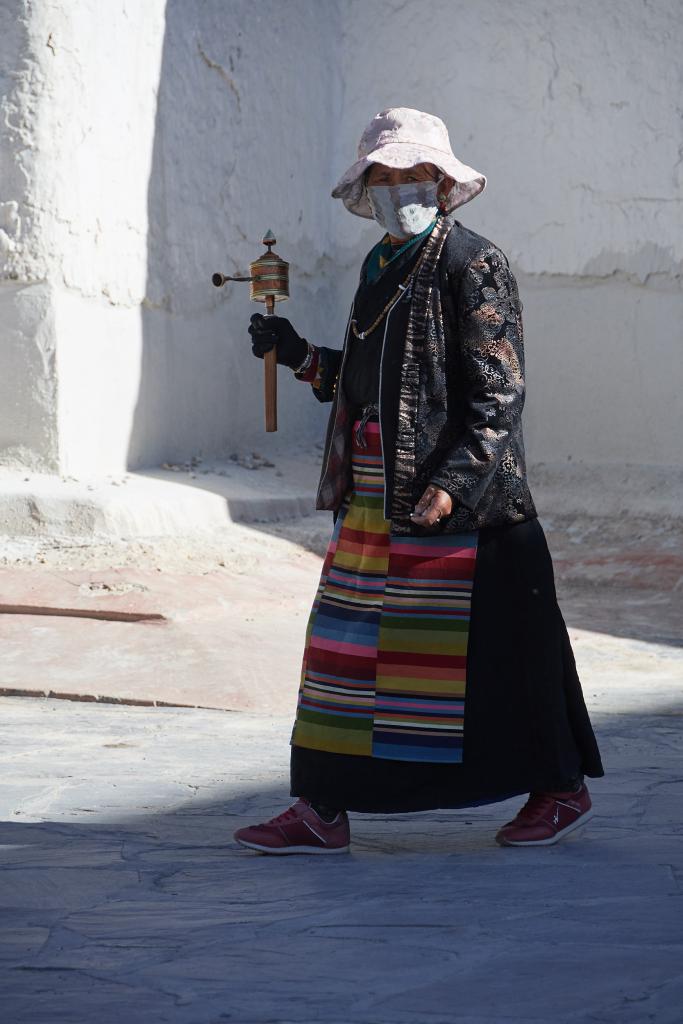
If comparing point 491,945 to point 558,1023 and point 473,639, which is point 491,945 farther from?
point 473,639

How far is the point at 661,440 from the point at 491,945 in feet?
21.9

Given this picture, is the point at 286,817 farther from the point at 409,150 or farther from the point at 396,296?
the point at 409,150

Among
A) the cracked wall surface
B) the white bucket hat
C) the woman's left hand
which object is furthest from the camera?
the cracked wall surface

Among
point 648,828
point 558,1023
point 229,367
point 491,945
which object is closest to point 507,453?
point 648,828

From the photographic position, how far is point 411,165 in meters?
2.78

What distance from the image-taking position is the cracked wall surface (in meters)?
6.81

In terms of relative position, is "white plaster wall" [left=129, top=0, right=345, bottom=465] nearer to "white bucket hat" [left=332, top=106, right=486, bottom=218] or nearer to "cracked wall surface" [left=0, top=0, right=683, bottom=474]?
"cracked wall surface" [left=0, top=0, right=683, bottom=474]

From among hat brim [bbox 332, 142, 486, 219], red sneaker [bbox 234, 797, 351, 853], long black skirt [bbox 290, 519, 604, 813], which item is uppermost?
hat brim [bbox 332, 142, 486, 219]

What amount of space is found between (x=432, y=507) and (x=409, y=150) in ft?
2.29

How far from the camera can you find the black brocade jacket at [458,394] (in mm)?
2746

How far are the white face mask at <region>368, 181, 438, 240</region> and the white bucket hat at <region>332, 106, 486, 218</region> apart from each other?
0.17ft

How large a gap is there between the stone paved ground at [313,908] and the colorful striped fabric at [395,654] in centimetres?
23

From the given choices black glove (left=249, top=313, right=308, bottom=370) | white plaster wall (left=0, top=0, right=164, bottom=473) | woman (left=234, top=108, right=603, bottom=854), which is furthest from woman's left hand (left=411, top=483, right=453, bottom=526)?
white plaster wall (left=0, top=0, right=164, bottom=473)

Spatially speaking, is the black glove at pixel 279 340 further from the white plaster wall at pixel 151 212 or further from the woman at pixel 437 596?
the white plaster wall at pixel 151 212
